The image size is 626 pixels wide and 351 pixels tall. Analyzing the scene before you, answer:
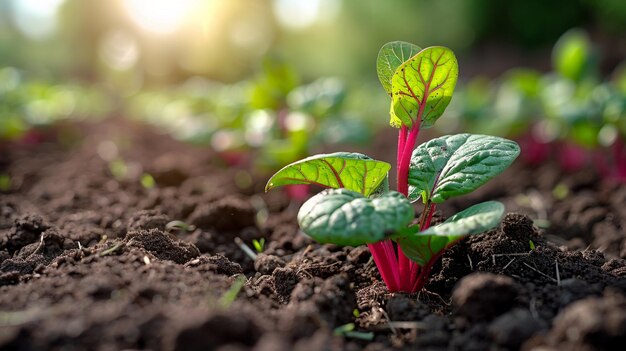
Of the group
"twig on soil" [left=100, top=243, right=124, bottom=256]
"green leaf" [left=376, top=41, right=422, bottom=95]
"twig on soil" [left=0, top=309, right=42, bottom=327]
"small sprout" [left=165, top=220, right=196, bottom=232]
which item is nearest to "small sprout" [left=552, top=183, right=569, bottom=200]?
"green leaf" [left=376, top=41, right=422, bottom=95]

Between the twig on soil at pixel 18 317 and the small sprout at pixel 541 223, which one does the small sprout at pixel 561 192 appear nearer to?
the small sprout at pixel 541 223

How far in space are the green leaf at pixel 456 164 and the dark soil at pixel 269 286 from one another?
0.27m

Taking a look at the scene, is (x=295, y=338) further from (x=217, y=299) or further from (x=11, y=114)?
(x=11, y=114)

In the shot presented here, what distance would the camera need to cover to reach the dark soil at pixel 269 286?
1278 millimetres

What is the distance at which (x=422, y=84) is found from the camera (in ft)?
5.66

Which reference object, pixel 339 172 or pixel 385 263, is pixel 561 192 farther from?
pixel 339 172

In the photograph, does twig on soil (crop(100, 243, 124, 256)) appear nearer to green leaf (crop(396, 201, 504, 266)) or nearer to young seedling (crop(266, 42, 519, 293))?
young seedling (crop(266, 42, 519, 293))

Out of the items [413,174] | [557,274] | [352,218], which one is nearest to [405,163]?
[413,174]

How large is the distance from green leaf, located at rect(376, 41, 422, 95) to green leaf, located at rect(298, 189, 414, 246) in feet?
1.54

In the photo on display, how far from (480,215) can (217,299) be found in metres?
0.75

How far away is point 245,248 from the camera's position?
7.40 feet

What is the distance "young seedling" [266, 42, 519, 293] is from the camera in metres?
1.51

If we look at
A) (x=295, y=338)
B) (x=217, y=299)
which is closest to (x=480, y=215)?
(x=295, y=338)

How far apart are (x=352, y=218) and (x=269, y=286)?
1.68 ft
